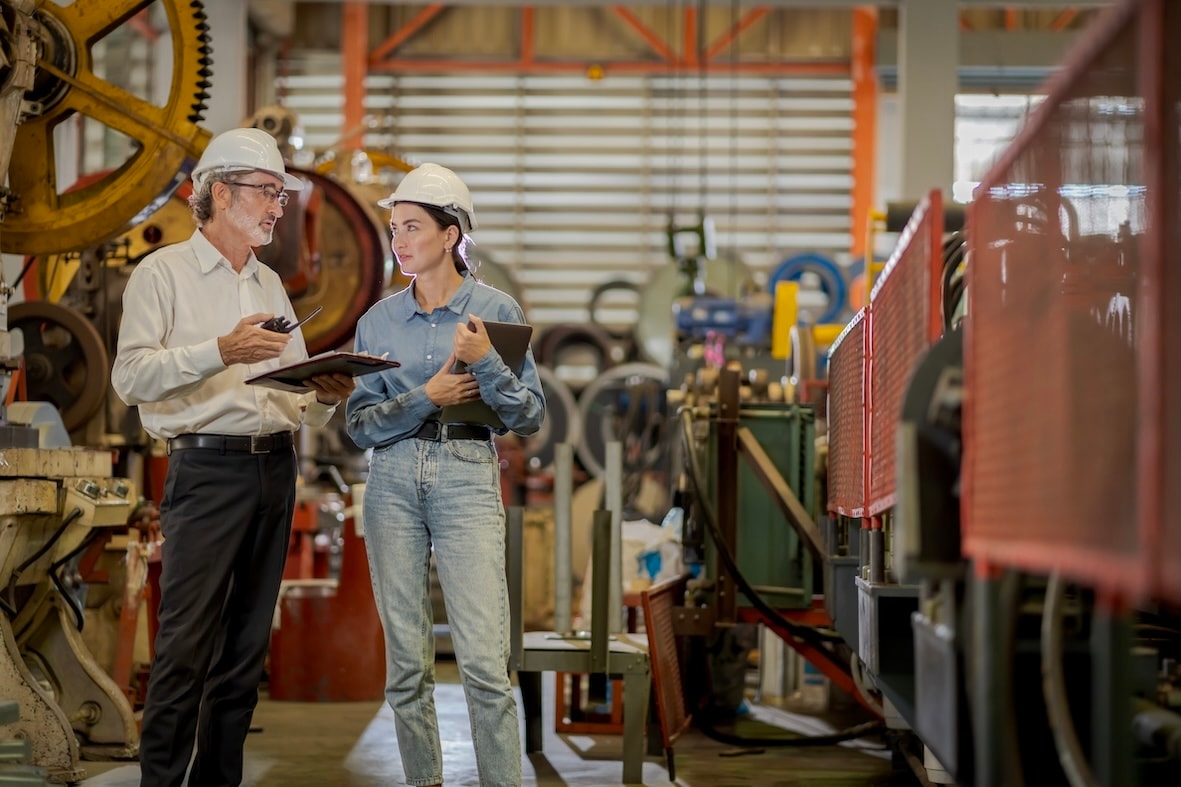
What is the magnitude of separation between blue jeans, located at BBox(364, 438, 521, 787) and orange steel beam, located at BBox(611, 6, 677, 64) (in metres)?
9.53

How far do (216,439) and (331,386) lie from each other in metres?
0.28

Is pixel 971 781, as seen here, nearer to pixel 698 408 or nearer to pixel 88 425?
pixel 698 408

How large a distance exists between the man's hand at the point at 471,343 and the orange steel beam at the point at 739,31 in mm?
9576

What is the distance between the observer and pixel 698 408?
4.57 meters

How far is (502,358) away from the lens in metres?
3.00

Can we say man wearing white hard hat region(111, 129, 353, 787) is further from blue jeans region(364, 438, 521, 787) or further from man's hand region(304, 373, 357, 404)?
blue jeans region(364, 438, 521, 787)

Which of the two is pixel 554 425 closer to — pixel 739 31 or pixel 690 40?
pixel 690 40

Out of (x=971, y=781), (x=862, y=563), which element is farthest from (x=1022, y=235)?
(x=862, y=563)

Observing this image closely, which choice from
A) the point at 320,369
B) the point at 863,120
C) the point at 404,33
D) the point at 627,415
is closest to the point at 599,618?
the point at 320,369

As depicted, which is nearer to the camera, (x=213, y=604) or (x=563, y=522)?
(x=213, y=604)

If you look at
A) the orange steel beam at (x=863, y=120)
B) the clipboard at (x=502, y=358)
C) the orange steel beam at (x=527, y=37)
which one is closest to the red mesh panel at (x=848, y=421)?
the clipboard at (x=502, y=358)

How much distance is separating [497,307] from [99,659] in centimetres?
215

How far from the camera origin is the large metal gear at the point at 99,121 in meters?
3.94

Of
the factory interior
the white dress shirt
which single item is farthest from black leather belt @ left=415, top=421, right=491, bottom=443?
the factory interior
